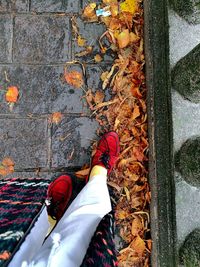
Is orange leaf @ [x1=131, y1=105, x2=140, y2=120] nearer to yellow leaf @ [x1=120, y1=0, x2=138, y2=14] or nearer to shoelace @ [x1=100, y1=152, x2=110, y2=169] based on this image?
shoelace @ [x1=100, y1=152, x2=110, y2=169]

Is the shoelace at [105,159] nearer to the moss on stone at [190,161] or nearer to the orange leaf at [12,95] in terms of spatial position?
the moss on stone at [190,161]

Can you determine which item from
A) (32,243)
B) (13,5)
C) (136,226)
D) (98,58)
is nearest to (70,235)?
(32,243)

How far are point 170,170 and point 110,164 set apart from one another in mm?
471

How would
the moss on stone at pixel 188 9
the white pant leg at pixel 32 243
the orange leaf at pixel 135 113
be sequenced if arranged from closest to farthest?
1. the white pant leg at pixel 32 243
2. the moss on stone at pixel 188 9
3. the orange leaf at pixel 135 113

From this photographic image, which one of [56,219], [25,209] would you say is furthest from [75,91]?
[25,209]

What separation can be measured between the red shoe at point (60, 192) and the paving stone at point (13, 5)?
48.3 inches

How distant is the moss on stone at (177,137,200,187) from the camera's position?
1986mm

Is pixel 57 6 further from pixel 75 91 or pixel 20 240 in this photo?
pixel 20 240

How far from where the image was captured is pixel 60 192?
106 inches

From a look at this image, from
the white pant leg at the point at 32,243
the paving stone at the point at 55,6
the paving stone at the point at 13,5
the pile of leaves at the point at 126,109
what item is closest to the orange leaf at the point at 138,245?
the pile of leaves at the point at 126,109

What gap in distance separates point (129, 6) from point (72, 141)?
1033 millimetres

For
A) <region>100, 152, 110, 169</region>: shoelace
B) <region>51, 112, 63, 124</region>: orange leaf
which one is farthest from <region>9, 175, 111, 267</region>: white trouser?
<region>51, 112, 63, 124</region>: orange leaf

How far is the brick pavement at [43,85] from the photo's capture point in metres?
2.76

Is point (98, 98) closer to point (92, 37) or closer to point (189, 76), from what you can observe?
point (92, 37)
